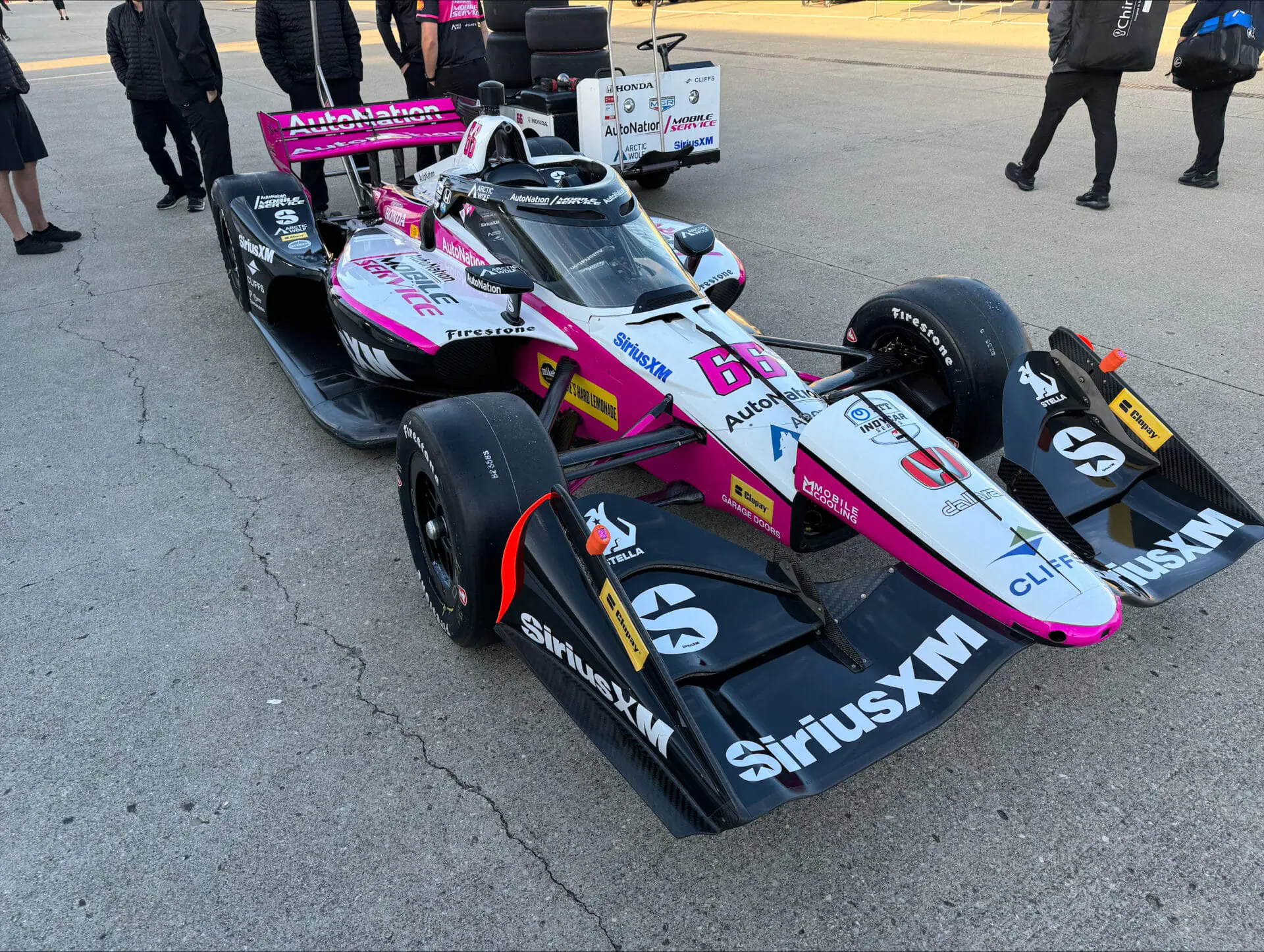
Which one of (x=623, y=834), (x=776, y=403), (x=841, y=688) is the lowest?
(x=623, y=834)

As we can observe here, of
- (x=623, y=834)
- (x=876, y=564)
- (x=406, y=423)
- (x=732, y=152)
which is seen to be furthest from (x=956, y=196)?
(x=623, y=834)

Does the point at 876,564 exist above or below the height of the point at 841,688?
below

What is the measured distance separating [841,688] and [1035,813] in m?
0.64

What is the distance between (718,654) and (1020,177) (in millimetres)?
6647

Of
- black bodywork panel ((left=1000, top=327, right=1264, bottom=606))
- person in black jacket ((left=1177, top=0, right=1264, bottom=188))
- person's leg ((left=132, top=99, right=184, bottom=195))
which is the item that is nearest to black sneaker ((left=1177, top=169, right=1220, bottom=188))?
person in black jacket ((left=1177, top=0, right=1264, bottom=188))

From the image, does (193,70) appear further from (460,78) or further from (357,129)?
(460,78)

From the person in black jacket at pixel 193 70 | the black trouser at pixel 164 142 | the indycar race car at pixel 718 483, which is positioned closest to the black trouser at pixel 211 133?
the person in black jacket at pixel 193 70

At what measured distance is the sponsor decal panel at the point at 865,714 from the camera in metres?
2.18

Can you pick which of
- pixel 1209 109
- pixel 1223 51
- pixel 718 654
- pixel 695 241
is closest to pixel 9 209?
pixel 695 241

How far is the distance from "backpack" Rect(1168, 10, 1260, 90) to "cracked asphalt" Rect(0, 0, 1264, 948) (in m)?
2.57

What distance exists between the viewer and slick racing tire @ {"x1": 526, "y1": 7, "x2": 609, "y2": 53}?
8.19 m

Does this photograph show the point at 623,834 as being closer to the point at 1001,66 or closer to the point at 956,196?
the point at 956,196

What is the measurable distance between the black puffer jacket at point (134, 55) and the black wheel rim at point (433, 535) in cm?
573

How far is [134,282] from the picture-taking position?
6559 millimetres
